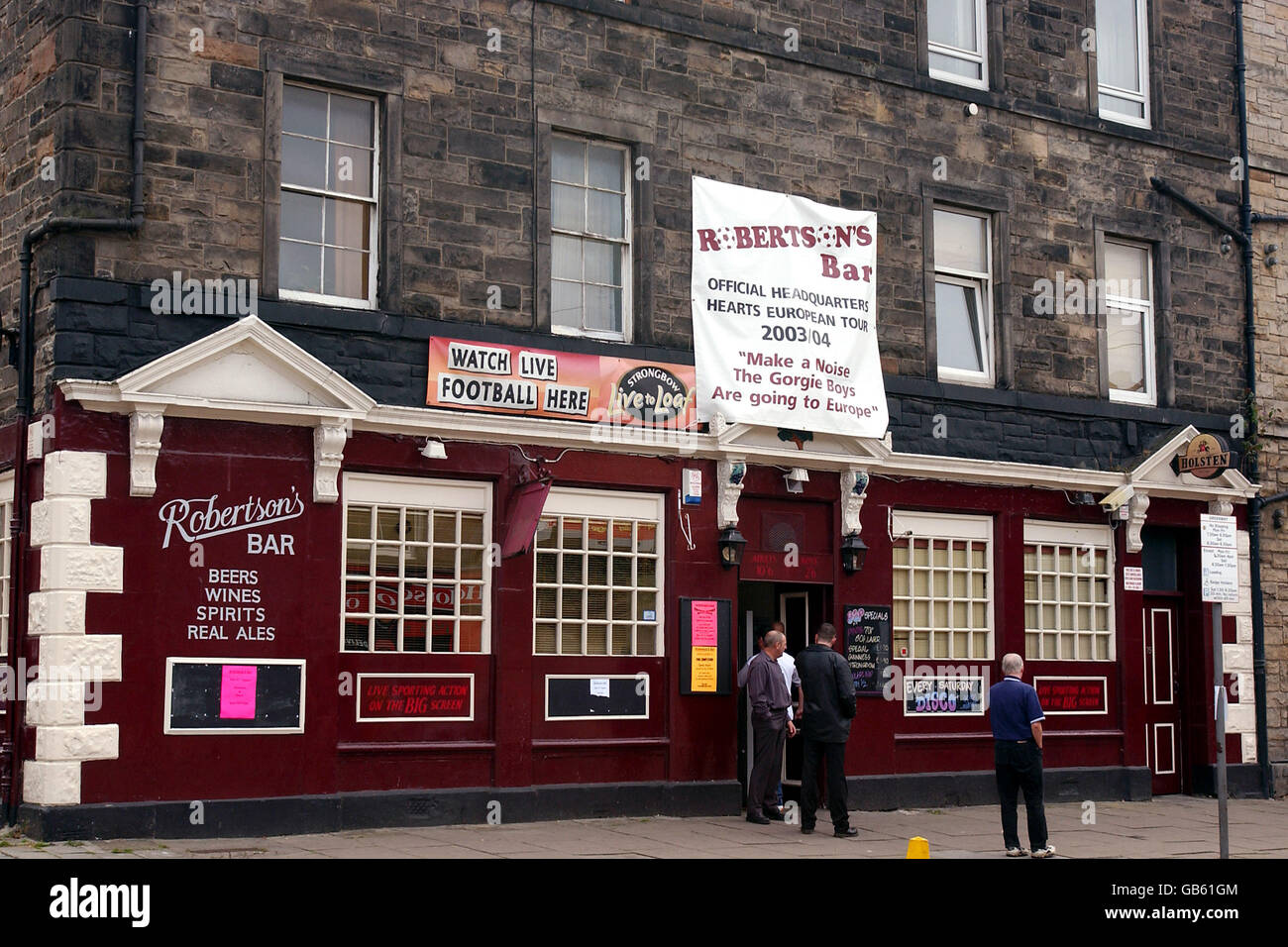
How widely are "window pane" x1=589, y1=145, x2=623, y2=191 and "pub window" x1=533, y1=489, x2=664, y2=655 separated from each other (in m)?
3.15

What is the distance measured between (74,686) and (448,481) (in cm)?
378

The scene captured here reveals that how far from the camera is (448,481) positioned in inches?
572

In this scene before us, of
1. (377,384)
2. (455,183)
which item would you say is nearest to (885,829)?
(377,384)

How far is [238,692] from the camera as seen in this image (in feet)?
42.9

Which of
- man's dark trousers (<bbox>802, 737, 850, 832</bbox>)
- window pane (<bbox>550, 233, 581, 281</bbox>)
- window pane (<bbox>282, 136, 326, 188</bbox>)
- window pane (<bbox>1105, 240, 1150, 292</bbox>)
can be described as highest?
window pane (<bbox>1105, 240, 1150, 292</bbox>)

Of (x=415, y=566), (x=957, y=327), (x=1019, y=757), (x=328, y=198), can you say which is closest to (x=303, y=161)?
(x=328, y=198)

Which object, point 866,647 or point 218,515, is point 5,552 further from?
point 866,647

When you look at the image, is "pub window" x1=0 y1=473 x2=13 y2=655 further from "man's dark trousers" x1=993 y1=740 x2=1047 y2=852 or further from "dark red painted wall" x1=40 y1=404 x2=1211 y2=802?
"man's dark trousers" x1=993 y1=740 x2=1047 y2=852

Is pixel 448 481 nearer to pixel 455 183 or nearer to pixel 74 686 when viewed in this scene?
pixel 455 183

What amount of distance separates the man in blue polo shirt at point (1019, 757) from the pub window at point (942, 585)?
3.86 meters

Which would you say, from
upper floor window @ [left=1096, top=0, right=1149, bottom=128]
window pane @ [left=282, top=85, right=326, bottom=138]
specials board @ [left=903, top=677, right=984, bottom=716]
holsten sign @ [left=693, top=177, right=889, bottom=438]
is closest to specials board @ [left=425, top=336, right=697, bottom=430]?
holsten sign @ [left=693, top=177, right=889, bottom=438]

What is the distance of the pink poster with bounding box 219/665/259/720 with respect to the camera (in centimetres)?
1301

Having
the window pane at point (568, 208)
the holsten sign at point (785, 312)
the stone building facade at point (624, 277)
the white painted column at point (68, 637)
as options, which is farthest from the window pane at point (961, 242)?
the white painted column at point (68, 637)

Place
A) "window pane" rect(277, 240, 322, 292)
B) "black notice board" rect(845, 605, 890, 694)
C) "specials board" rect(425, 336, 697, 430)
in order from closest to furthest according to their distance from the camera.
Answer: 1. "window pane" rect(277, 240, 322, 292)
2. "specials board" rect(425, 336, 697, 430)
3. "black notice board" rect(845, 605, 890, 694)
